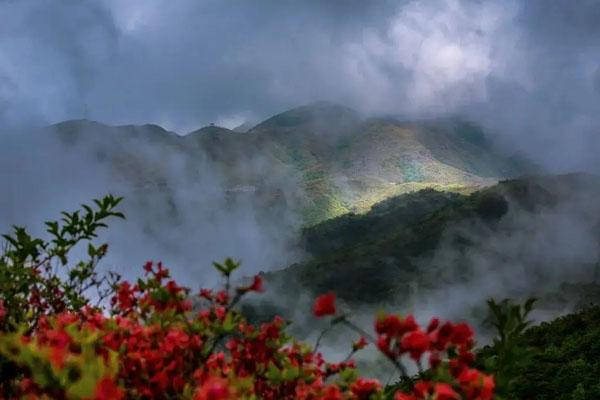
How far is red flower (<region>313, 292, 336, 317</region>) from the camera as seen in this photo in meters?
2.86

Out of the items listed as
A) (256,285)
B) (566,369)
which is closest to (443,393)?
(256,285)

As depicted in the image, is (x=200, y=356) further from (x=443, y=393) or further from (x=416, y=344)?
(x=443, y=393)

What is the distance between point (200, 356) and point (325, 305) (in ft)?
2.94

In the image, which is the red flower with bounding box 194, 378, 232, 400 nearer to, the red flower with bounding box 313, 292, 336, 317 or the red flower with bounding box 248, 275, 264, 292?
the red flower with bounding box 313, 292, 336, 317

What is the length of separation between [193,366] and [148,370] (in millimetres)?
317

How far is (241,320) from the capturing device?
3.33m

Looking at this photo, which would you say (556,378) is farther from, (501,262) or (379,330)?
(501,262)

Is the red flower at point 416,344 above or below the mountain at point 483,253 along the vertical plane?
below

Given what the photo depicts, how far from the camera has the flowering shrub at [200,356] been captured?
1.96 metres

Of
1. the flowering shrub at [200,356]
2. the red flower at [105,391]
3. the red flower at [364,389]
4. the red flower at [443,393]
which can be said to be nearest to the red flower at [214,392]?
the flowering shrub at [200,356]

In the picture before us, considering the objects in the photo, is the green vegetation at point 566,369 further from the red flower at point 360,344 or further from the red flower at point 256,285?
the red flower at point 256,285

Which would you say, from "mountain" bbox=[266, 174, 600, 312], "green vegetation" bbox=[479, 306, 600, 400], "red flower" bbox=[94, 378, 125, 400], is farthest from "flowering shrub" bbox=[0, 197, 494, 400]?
"mountain" bbox=[266, 174, 600, 312]

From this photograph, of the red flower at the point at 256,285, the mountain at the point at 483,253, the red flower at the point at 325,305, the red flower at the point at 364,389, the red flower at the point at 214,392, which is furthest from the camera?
the mountain at the point at 483,253

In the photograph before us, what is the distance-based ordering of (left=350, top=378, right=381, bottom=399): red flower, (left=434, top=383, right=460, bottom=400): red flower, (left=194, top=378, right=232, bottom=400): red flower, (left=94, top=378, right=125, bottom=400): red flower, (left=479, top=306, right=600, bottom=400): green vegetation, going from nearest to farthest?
(left=94, top=378, right=125, bottom=400): red flower < (left=194, top=378, right=232, bottom=400): red flower < (left=434, top=383, right=460, bottom=400): red flower < (left=350, top=378, right=381, bottom=399): red flower < (left=479, top=306, right=600, bottom=400): green vegetation
